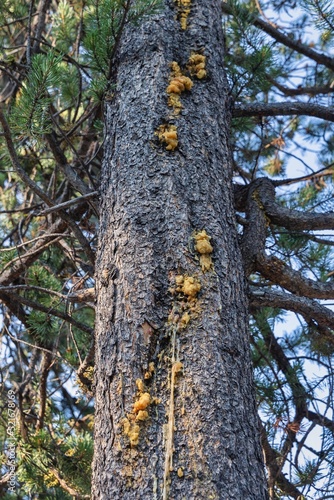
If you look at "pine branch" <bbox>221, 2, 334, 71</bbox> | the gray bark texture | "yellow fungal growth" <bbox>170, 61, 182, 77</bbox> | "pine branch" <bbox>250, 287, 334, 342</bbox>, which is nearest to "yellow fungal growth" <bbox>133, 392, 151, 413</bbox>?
the gray bark texture

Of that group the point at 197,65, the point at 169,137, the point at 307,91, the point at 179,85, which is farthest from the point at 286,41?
the point at 169,137

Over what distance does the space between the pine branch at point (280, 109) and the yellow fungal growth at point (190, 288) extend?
96cm

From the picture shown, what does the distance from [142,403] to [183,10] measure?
1386 millimetres

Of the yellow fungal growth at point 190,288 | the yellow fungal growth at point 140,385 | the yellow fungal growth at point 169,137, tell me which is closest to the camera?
the yellow fungal growth at point 140,385

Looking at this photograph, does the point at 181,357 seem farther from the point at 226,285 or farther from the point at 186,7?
the point at 186,7

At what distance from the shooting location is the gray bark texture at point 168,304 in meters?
1.29

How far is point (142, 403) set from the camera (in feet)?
4.40

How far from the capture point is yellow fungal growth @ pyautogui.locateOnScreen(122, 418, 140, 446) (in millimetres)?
1312

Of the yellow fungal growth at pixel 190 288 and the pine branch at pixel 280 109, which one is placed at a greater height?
the pine branch at pixel 280 109

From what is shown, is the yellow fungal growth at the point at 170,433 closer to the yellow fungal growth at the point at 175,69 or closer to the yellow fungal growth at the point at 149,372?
the yellow fungal growth at the point at 149,372

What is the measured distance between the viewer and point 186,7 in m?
2.12

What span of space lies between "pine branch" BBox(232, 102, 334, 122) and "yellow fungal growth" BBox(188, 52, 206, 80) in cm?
30

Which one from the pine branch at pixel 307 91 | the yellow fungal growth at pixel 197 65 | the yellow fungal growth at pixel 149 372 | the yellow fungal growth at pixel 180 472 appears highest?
the pine branch at pixel 307 91

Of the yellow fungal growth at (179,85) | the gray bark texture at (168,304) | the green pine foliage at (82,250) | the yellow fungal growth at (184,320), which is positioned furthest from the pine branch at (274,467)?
the yellow fungal growth at (179,85)
